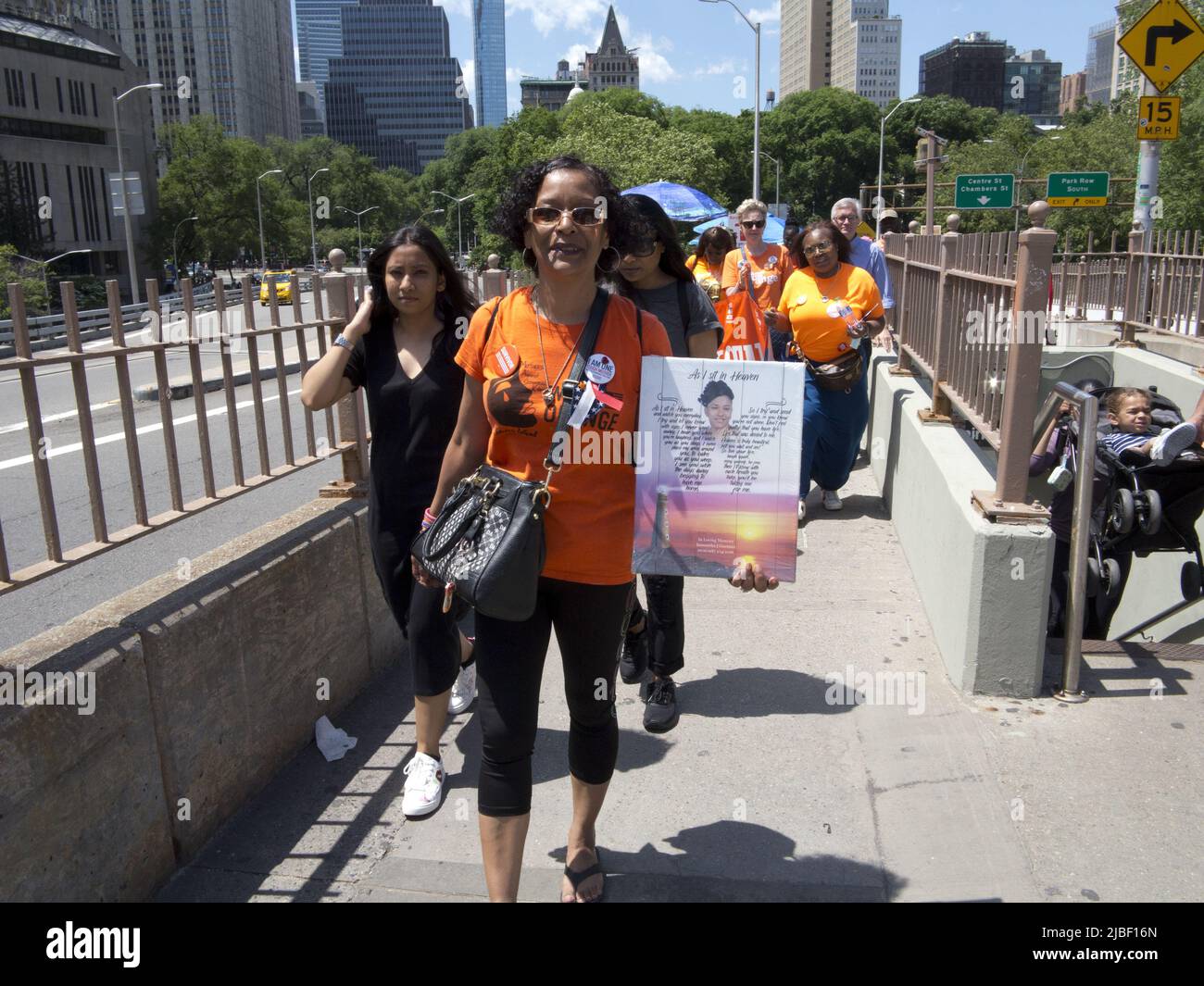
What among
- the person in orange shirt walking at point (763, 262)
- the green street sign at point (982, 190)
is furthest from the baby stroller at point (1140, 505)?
the green street sign at point (982, 190)

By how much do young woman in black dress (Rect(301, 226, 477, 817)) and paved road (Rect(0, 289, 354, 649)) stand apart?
801 millimetres

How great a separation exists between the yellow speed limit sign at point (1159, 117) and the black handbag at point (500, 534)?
9.67 meters

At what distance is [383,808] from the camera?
3.64 metres

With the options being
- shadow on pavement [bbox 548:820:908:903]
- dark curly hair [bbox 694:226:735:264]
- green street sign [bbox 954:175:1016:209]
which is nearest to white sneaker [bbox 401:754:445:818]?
shadow on pavement [bbox 548:820:908:903]

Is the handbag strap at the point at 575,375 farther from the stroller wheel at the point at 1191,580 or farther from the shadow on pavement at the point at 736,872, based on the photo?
the stroller wheel at the point at 1191,580

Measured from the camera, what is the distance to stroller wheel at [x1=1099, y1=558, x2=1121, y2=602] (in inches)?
203

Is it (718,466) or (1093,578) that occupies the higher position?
(718,466)

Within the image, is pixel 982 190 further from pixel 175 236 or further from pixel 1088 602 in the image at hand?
pixel 175 236

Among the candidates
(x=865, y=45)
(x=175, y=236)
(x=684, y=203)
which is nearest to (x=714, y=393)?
(x=684, y=203)

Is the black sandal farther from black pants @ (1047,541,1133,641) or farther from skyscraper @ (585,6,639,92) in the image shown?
skyscraper @ (585,6,639,92)

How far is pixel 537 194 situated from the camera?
2.75 meters

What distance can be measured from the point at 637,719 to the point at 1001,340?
225 centimetres

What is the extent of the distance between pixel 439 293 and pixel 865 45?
186m
